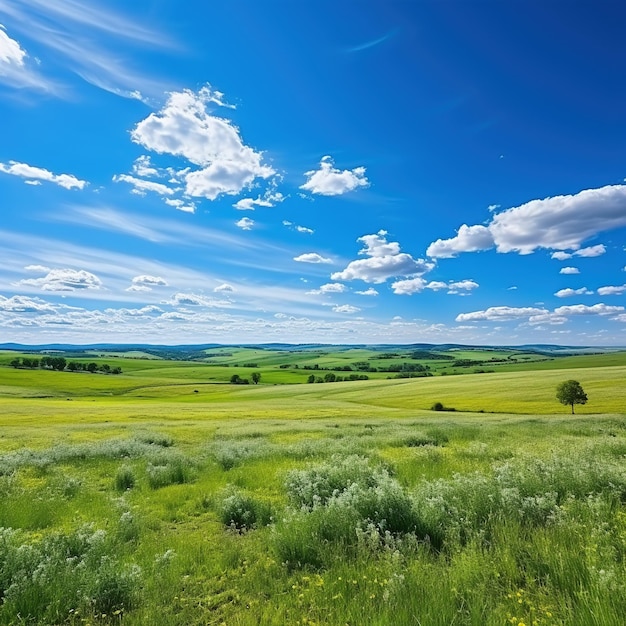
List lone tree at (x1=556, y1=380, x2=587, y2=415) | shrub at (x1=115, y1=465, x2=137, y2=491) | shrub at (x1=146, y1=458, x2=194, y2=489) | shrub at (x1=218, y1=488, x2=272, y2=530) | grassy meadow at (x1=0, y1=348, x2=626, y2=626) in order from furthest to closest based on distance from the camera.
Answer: lone tree at (x1=556, y1=380, x2=587, y2=415) < shrub at (x1=146, y1=458, x2=194, y2=489) < shrub at (x1=115, y1=465, x2=137, y2=491) < shrub at (x1=218, y1=488, x2=272, y2=530) < grassy meadow at (x1=0, y1=348, x2=626, y2=626)

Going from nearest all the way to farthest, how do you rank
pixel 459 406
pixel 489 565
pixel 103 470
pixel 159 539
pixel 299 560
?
pixel 489 565
pixel 299 560
pixel 159 539
pixel 103 470
pixel 459 406

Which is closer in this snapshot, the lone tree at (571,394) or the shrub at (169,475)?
the shrub at (169,475)

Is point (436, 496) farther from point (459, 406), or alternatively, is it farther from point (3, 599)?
point (459, 406)

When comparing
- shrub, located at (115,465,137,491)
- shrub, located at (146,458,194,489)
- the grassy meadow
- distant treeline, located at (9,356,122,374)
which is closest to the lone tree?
the grassy meadow

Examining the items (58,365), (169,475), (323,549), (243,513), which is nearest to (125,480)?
(169,475)

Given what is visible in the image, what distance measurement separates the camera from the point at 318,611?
4723mm

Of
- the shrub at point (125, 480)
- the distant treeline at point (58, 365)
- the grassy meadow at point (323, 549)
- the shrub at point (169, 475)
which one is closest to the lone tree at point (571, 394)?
the grassy meadow at point (323, 549)

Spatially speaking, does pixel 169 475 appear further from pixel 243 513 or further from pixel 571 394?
pixel 571 394

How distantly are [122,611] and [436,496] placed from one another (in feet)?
17.4

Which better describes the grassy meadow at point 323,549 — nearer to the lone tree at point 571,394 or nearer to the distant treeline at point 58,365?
the lone tree at point 571,394

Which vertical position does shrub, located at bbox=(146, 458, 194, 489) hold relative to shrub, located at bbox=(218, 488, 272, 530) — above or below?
below

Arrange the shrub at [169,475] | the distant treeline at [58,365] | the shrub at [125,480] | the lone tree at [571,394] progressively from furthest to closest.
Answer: the distant treeline at [58,365]
the lone tree at [571,394]
the shrub at [169,475]
the shrub at [125,480]

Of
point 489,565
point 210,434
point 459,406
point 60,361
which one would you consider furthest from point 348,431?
point 60,361

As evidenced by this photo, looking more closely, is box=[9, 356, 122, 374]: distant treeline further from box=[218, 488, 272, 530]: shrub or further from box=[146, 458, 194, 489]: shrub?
box=[218, 488, 272, 530]: shrub
